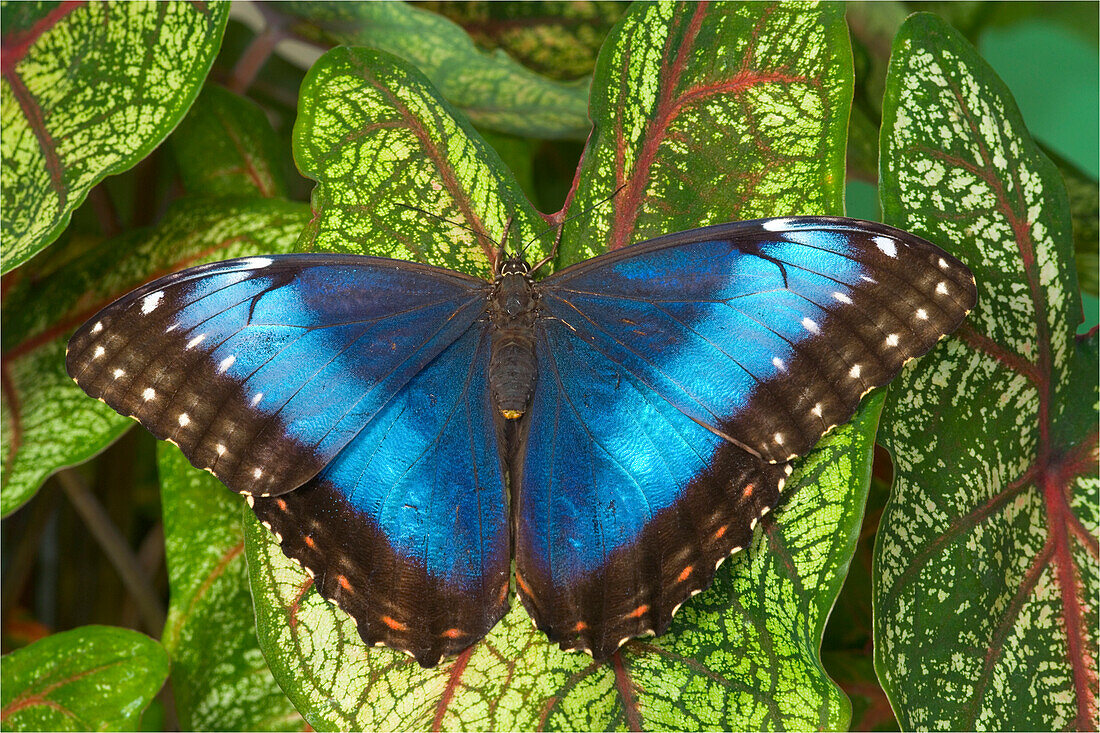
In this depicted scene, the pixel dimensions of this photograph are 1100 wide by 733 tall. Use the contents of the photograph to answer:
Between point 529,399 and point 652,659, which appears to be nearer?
point 652,659

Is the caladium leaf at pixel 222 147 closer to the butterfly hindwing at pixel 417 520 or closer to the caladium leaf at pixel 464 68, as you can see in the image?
the caladium leaf at pixel 464 68

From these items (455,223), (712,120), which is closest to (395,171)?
(455,223)

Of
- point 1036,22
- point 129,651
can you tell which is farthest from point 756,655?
point 1036,22

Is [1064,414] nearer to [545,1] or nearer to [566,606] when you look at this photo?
[566,606]

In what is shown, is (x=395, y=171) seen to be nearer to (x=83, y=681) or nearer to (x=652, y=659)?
(x=652, y=659)

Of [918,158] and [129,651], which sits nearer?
[918,158]
